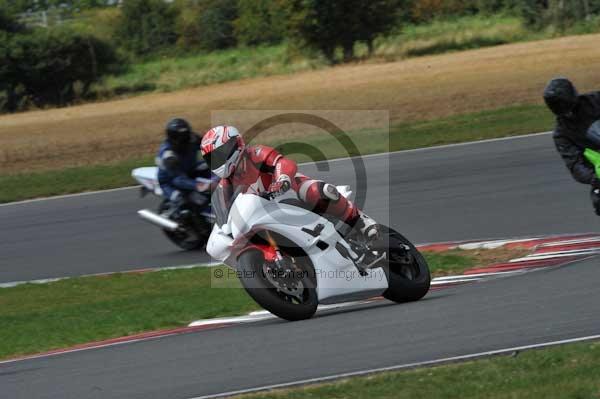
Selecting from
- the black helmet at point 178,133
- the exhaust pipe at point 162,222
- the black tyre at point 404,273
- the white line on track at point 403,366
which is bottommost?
the exhaust pipe at point 162,222

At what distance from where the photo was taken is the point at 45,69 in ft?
139

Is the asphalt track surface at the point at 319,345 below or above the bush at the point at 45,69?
above

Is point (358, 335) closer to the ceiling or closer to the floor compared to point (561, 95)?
closer to the floor

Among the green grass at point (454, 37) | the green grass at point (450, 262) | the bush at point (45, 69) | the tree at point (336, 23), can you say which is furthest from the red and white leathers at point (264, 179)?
the bush at point (45, 69)

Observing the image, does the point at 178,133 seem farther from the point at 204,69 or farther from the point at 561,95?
the point at 204,69

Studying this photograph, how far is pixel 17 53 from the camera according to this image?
42250 millimetres

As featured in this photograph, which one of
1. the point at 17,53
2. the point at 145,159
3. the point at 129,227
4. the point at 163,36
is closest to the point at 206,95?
the point at 17,53

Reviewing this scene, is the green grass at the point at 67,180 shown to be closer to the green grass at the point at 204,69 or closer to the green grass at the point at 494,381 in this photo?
the green grass at the point at 494,381

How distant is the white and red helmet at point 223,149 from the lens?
7332 mm

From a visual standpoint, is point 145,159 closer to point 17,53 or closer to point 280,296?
point 280,296

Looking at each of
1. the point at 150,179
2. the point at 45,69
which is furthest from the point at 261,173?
the point at 45,69

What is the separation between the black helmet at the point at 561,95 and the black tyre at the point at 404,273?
2114 millimetres

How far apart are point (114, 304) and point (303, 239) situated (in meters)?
3.33

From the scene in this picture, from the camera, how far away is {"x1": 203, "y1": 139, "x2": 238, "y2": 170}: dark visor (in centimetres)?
734
